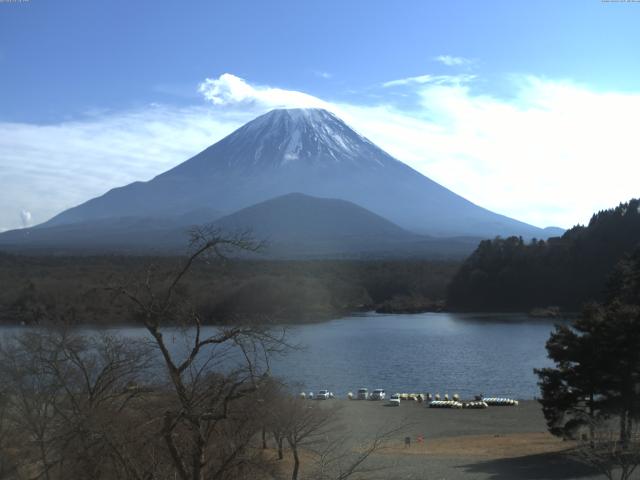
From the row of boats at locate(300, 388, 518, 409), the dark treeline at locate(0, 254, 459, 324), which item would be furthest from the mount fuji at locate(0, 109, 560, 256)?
the row of boats at locate(300, 388, 518, 409)

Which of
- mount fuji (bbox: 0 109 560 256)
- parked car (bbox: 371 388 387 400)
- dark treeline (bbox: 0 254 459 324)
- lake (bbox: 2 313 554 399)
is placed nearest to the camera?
dark treeline (bbox: 0 254 459 324)

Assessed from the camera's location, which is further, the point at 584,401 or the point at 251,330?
the point at 584,401

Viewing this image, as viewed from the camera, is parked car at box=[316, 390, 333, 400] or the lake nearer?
parked car at box=[316, 390, 333, 400]

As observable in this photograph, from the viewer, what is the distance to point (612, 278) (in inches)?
1278

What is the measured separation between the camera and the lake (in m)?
22.6

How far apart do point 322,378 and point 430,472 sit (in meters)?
12.9

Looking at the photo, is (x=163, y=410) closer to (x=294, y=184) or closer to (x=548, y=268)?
(x=548, y=268)

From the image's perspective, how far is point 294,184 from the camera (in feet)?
420

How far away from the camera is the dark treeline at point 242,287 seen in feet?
52.0

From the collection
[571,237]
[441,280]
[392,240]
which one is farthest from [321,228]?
[571,237]

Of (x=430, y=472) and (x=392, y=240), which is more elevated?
(x=392, y=240)

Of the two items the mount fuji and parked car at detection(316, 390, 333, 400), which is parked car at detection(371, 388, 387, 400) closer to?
parked car at detection(316, 390, 333, 400)

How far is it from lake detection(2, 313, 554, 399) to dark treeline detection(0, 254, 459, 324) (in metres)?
1.65

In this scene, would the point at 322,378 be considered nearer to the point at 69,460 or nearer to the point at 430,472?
the point at 430,472
